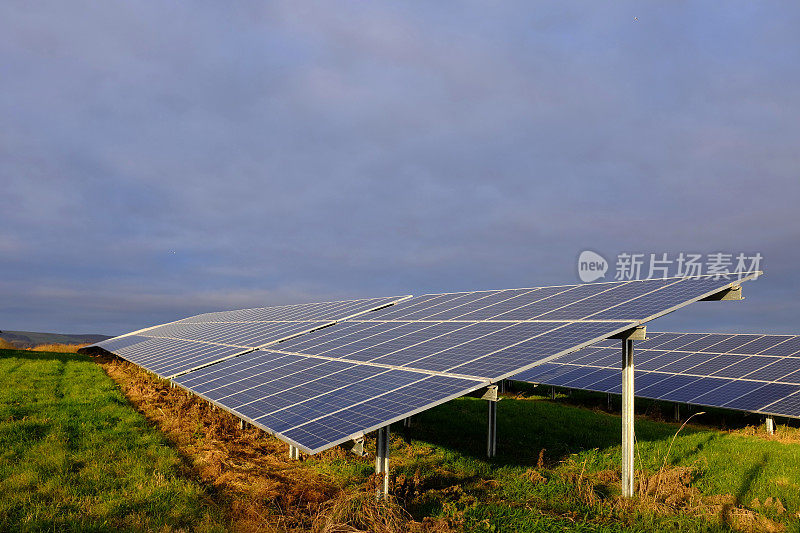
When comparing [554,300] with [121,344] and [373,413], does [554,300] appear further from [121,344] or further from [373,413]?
[121,344]

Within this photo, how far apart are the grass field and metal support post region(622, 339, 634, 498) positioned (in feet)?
0.89

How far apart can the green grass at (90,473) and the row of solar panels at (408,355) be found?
1873 millimetres

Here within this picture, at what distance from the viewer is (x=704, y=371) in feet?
78.0

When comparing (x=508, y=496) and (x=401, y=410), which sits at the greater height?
(x=401, y=410)

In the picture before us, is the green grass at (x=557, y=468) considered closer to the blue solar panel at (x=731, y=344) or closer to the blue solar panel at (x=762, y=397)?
the blue solar panel at (x=762, y=397)

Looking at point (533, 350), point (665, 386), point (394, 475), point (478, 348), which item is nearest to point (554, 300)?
point (478, 348)

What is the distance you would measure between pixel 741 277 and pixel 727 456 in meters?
7.41

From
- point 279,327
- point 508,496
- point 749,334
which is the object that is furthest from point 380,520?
point 749,334

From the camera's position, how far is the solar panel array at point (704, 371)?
20.1 m

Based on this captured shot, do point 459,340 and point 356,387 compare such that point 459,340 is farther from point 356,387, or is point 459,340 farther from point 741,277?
point 741,277

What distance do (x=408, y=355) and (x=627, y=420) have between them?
468 centimetres

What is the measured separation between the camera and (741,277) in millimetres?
10477

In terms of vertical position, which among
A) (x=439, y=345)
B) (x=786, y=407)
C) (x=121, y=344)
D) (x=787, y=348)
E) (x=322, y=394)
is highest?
(x=439, y=345)

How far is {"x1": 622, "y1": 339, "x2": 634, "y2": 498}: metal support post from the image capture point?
1062cm
